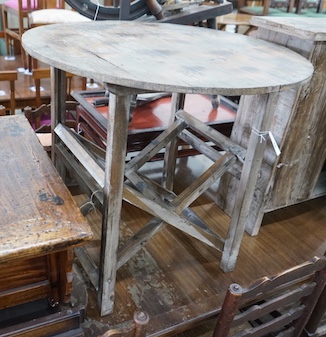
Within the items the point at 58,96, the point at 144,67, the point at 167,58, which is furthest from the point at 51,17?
the point at 144,67

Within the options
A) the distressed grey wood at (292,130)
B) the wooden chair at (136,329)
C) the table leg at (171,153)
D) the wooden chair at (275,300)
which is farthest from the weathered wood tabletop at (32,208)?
the distressed grey wood at (292,130)

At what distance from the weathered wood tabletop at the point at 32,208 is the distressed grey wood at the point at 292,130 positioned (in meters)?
0.96

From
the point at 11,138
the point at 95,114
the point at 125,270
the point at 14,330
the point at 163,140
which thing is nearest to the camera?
the point at 14,330

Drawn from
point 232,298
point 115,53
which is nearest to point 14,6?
point 115,53

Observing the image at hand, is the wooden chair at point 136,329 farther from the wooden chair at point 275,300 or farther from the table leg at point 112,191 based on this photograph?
the table leg at point 112,191

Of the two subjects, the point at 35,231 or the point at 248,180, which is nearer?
the point at 35,231

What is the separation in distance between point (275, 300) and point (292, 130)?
2.53 feet

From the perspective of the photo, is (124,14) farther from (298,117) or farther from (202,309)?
(202,309)

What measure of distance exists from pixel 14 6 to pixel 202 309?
3.13 m

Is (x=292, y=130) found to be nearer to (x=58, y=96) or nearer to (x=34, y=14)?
(x=58, y=96)

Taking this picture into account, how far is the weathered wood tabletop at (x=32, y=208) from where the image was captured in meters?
0.94

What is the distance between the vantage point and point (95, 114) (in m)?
1.94

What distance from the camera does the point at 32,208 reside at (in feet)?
3.45

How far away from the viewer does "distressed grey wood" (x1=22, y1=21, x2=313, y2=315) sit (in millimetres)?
1017
